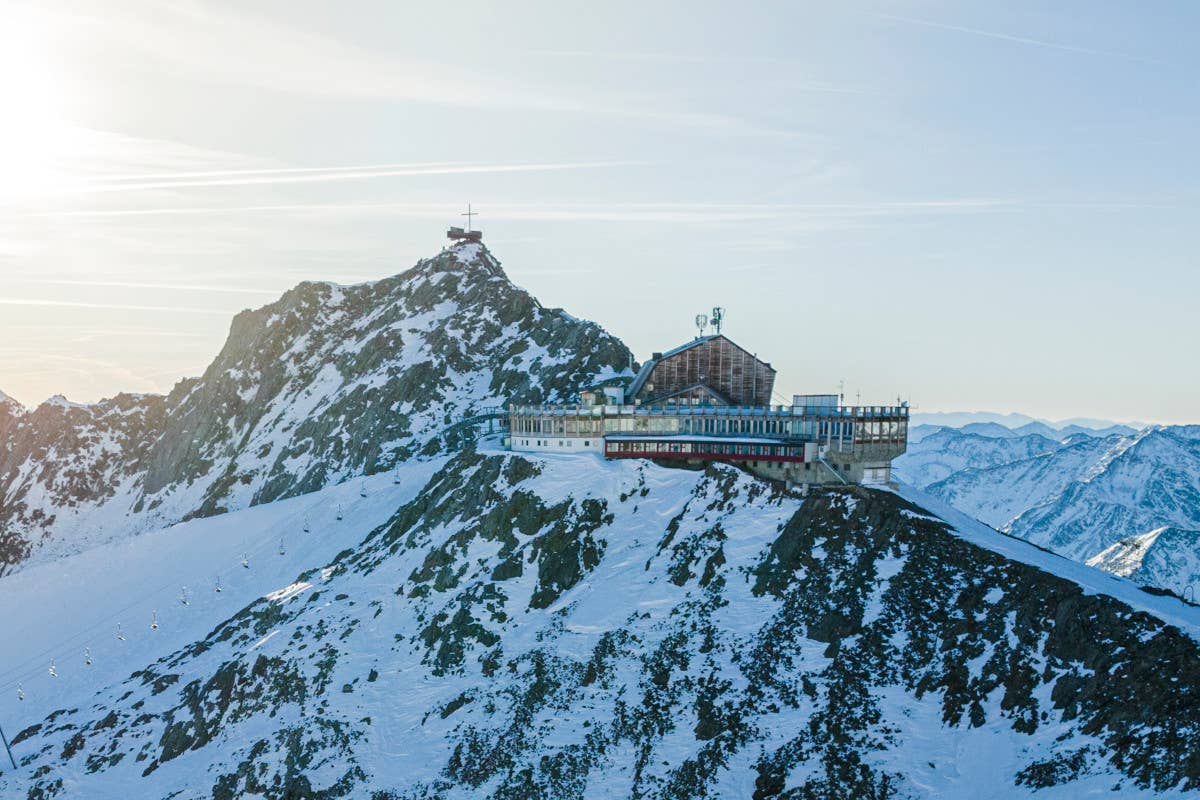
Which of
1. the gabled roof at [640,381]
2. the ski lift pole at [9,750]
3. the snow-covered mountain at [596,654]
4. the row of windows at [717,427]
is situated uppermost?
the gabled roof at [640,381]

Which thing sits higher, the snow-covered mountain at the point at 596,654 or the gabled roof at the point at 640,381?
the gabled roof at the point at 640,381

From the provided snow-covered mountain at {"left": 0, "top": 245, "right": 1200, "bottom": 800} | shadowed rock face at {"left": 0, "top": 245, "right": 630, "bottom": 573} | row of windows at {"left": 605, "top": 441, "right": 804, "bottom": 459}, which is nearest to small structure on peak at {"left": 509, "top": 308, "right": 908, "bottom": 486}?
row of windows at {"left": 605, "top": 441, "right": 804, "bottom": 459}

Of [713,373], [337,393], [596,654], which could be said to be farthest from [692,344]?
[337,393]

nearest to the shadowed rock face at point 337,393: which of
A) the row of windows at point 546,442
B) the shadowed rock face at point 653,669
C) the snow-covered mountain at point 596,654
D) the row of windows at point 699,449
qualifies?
the snow-covered mountain at point 596,654

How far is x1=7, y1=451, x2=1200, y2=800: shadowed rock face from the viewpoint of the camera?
43.6 meters

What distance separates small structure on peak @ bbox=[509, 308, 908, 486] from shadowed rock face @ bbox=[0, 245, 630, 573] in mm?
22289

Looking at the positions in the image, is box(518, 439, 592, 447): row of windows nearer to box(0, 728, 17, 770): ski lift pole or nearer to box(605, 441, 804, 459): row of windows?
box(605, 441, 804, 459): row of windows

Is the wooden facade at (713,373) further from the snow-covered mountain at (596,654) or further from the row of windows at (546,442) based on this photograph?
the snow-covered mountain at (596,654)

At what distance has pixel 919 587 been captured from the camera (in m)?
54.8

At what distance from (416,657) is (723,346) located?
204 ft

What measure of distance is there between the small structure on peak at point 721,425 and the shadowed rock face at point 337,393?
22.3 metres

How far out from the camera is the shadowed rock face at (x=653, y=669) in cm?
4362

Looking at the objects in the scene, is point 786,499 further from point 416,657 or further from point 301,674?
point 301,674

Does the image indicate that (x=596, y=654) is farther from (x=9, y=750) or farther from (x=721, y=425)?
(x=9, y=750)
